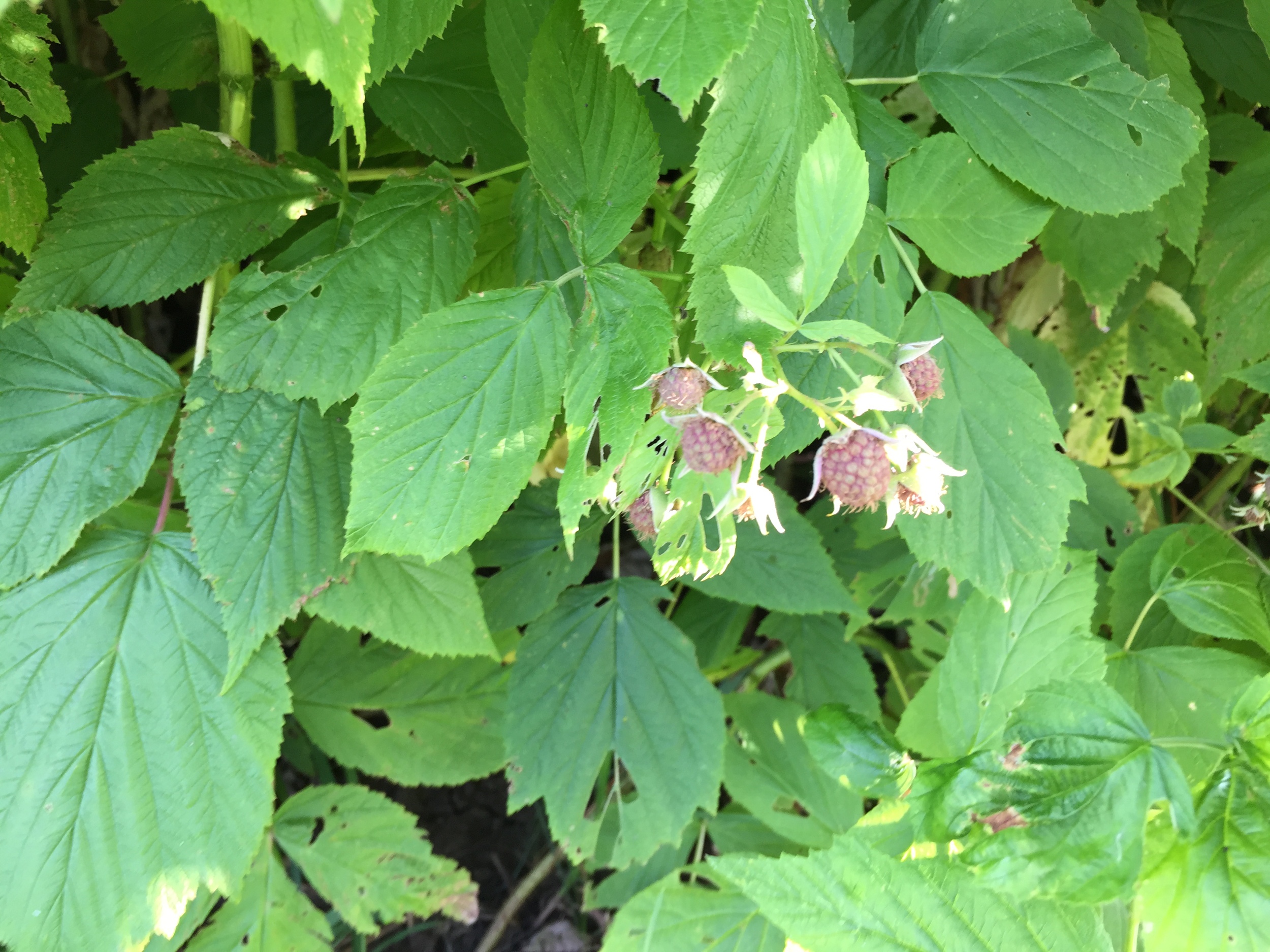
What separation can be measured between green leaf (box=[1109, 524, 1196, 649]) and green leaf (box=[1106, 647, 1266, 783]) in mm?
86

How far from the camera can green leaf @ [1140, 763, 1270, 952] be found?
59cm

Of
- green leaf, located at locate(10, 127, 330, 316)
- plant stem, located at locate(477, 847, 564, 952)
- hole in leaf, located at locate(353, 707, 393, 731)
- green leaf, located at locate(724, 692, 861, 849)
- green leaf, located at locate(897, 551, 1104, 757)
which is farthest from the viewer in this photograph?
plant stem, located at locate(477, 847, 564, 952)

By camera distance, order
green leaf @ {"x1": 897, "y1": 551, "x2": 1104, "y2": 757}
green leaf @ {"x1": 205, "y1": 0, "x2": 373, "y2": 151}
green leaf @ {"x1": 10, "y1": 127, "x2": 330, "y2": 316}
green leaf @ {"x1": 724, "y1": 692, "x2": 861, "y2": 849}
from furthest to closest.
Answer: green leaf @ {"x1": 724, "y1": 692, "x2": 861, "y2": 849} → green leaf @ {"x1": 897, "y1": 551, "x2": 1104, "y2": 757} → green leaf @ {"x1": 10, "y1": 127, "x2": 330, "y2": 316} → green leaf @ {"x1": 205, "y1": 0, "x2": 373, "y2": 151}

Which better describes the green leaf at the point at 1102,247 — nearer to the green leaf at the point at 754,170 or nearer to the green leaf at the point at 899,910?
the green leaf at the point at 754,170

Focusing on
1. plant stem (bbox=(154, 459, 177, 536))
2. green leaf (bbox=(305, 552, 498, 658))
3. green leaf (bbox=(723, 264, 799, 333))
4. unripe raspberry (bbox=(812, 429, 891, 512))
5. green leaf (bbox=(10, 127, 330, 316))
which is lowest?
green leaf (bbox=(305, 552, 498, 658))

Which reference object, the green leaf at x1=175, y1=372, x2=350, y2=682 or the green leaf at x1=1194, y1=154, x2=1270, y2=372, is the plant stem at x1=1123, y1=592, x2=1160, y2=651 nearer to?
the green leaf at x1=1194, y1=154, x2=1270, y2=372

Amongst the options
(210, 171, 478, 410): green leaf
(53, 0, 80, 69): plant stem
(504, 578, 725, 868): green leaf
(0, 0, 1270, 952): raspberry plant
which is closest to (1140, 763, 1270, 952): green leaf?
(0, 0, 1270, 952): raspberry plant

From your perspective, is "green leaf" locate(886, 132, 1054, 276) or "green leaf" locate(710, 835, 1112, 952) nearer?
"green leaf" locate(710, 835, 1112, 952)

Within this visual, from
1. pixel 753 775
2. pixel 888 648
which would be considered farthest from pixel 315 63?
pixel 888 648

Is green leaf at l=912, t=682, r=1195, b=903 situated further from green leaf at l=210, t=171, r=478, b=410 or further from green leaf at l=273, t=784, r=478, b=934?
green leaf at l=273, t=784, r=478, b=934

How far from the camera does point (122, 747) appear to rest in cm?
87

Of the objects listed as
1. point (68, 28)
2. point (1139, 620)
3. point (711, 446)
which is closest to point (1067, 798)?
point (711, 446)

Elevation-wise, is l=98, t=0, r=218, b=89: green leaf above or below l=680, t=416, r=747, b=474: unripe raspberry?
above

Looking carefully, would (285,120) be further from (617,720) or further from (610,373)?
(617,720)
